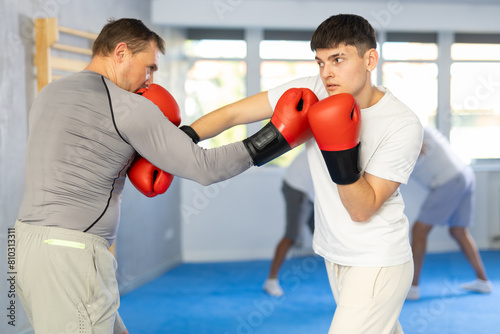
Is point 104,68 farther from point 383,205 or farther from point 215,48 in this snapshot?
point 215,48

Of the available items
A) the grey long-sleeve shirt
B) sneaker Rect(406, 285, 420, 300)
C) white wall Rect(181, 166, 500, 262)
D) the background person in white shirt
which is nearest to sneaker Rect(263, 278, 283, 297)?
sneaker Rect(406, 285, 420, 300)

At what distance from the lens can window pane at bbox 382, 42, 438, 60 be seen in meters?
5.56

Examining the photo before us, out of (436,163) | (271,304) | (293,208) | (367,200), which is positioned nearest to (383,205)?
(367,200)

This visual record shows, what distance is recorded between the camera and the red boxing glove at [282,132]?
158cm

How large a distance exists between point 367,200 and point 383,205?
14 cm

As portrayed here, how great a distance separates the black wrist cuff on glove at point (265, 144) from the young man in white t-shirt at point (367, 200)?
19 cm

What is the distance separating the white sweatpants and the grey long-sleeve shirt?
1.86 feet

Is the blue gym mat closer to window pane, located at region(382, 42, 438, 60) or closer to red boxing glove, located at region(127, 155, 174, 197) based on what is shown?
red boxing glove, located at region(127, 155, 174, 197)

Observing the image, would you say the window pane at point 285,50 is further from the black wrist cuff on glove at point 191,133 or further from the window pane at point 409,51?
the black wrist cuff on glove at point 191,133

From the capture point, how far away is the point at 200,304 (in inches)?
146

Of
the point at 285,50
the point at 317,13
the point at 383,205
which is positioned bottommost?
the point at 383,205

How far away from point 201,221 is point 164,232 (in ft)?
1.80

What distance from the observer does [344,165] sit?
4.66ft

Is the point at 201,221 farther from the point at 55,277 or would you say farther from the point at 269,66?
the point at 55,277
